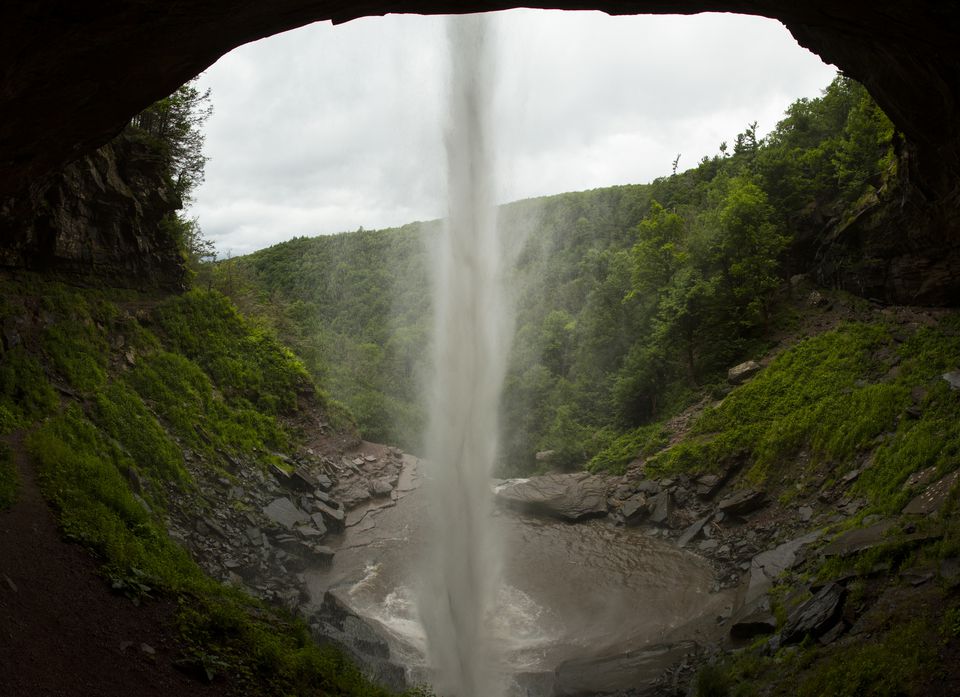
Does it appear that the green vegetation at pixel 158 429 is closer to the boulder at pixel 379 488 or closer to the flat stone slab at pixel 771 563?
the boulder at pixel 379 488

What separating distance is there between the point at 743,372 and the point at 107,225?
2683 centimetres

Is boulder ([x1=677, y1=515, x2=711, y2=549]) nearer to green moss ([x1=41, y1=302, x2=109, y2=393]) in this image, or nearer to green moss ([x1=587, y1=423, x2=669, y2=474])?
green moss ([x1=587, y1=423, x2=669, y2=474])

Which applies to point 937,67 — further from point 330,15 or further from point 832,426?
point 832,426

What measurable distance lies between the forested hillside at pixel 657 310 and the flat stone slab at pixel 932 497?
13713 mm

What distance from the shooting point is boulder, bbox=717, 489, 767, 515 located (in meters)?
19.7

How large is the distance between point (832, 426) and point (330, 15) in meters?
19.3

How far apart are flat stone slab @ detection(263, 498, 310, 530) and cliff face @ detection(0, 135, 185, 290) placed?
10584mm

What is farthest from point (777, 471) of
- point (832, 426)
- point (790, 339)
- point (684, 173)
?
point (684, 173)

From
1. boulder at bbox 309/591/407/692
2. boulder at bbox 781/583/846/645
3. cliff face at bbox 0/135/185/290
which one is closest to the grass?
→ boulder at bbox 781/583/846/645

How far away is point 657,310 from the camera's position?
37156 millimetres

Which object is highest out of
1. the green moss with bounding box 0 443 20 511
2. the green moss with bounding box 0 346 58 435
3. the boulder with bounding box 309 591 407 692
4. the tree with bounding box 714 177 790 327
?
the tree with bounding box 714 177 790 327

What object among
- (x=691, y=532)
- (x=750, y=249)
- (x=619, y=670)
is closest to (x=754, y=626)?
(x=619, y=670)

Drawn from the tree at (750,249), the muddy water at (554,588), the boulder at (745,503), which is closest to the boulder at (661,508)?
the muddy water at (554,588)

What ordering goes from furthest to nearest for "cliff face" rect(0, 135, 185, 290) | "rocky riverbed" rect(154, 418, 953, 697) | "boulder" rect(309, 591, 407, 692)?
"cliff face" rect(0, 135, 185, 290) < "rocky riverbed" rect(154, 418, 953, 697) < "boulder" rect(309, 591, 407, 692)
